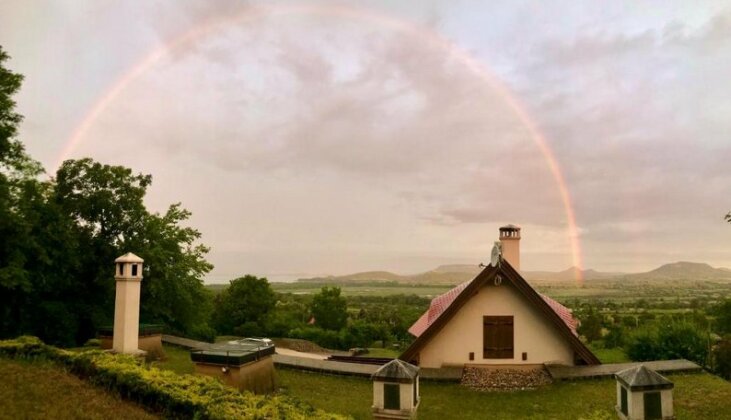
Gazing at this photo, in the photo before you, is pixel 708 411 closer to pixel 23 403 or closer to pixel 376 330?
pixel 23 403

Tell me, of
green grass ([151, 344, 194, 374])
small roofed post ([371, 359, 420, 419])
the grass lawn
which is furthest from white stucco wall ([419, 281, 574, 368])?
the grass lawn

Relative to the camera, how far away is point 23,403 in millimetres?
8164

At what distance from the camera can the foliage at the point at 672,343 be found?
1828 cm

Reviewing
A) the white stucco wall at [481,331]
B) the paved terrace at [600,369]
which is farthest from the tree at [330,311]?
the paved terrace at [600,369]

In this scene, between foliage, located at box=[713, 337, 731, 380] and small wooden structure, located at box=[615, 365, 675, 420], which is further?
foliage, located at box=[713, 337, 731, 380]

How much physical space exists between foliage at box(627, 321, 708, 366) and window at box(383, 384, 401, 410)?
13250 millimetres

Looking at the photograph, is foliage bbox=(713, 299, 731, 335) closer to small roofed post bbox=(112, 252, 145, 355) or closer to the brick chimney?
the brick chimney

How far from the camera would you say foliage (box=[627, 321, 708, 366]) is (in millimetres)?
18281

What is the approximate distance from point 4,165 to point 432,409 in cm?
1816

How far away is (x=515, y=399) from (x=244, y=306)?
2612 centimetres

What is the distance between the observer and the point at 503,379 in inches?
612

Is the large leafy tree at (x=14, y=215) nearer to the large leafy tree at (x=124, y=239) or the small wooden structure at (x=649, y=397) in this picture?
the large leafy tree at (x=124, y=239)

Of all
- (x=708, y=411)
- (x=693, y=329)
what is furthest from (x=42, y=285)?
(x=693, y=329)

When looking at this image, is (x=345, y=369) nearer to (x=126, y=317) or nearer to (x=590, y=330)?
(x=126, y=317)
